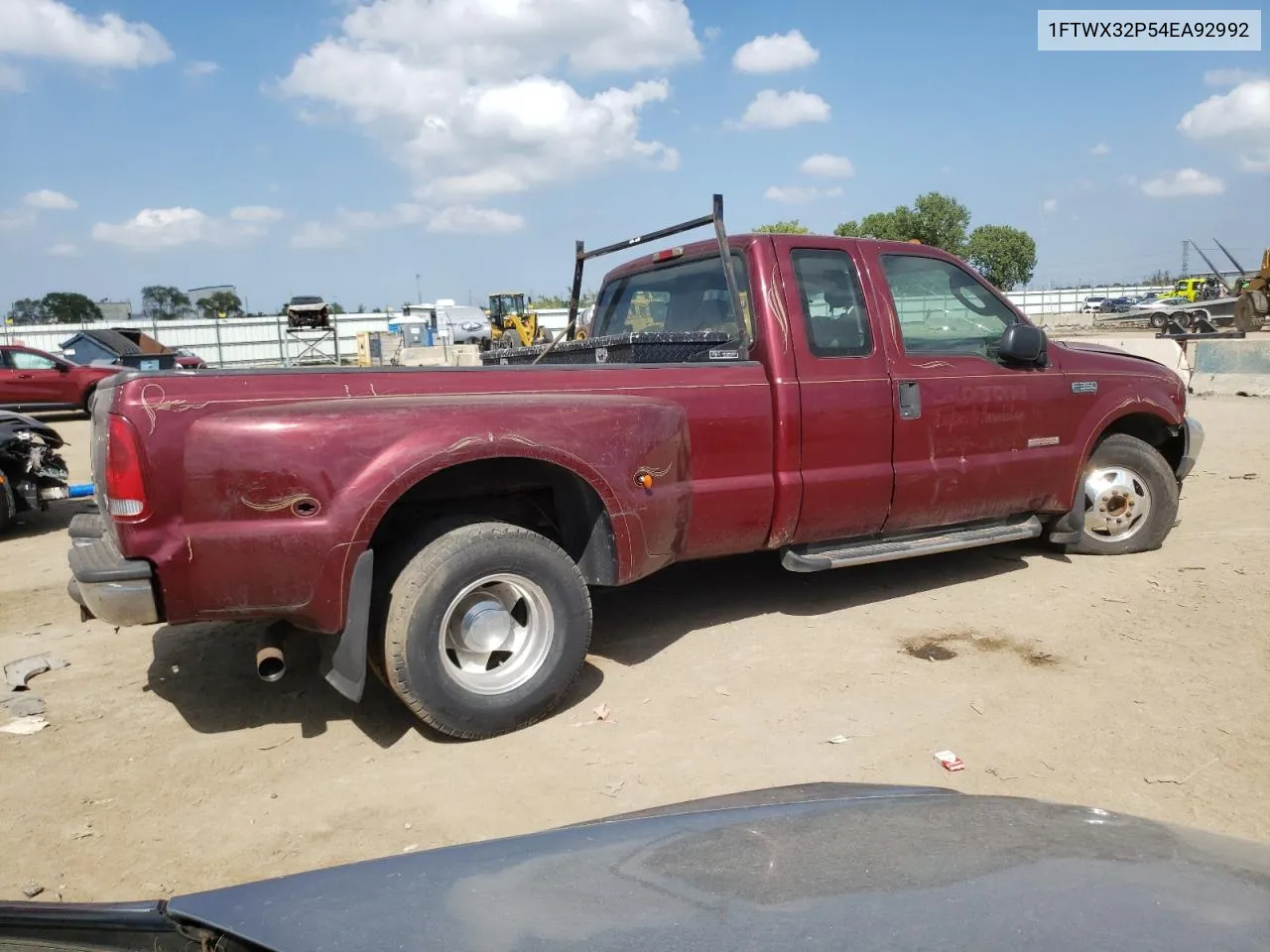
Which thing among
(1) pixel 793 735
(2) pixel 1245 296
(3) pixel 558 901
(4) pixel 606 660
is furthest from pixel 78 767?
(2) pixel 1245 296

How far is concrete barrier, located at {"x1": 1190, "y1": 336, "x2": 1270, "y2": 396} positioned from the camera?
14.4 meters

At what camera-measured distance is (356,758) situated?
11.6 ft

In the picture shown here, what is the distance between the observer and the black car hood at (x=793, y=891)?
1.17m

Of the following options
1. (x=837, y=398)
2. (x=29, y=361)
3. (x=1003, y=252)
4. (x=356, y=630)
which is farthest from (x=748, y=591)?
(x=1003, y=252)

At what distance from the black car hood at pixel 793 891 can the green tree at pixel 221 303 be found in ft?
196

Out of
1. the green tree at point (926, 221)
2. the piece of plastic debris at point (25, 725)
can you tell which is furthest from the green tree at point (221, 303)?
the piece of plastic debris at point (25, 725)

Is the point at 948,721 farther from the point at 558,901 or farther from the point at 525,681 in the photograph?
the point at 558,901

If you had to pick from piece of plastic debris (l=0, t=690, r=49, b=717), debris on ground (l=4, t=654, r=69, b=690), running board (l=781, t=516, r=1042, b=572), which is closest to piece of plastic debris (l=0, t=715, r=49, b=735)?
piece of plastic debris (l=0, t=690, r=49, b=717)

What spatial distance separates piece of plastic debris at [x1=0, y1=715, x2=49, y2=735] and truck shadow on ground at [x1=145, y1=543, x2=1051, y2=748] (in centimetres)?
45

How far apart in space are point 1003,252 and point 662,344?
57164mm

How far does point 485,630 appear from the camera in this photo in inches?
142

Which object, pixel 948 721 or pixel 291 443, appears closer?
pixel 291 443

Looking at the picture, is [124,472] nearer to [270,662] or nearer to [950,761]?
[270,662]

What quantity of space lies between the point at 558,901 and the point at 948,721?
2.76 meters
